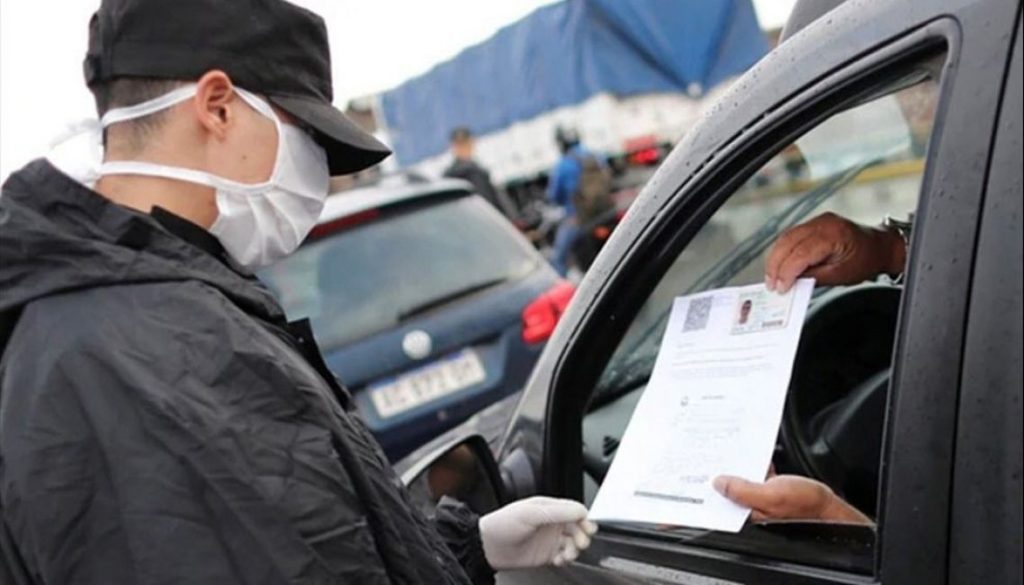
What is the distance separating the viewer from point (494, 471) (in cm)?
213

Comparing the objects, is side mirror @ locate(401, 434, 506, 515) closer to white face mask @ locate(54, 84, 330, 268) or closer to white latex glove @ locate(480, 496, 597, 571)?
white latex glove @ locate(480, 496, 597, 571)

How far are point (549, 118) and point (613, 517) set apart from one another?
1665 cm

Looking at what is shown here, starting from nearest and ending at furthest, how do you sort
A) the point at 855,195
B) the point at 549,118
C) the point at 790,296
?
1. the point at 790,296
2. the point at 855,195
3. the point at 549,118

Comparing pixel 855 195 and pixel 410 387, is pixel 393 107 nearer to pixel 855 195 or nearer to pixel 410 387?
pixel 410 387

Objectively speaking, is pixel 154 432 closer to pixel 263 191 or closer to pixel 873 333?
pixel 263 191

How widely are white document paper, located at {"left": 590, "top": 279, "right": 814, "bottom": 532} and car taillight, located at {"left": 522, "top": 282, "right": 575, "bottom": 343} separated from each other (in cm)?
277

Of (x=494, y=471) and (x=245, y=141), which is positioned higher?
(x=245, y=141)

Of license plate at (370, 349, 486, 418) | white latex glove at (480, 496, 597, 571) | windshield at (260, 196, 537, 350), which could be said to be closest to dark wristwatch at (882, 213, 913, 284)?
white latex glove at (480, 496, 597, 571)

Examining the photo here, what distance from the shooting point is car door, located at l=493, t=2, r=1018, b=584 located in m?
1.24

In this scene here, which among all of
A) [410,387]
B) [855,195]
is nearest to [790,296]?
[855,195]

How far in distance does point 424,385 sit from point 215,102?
10.6 ft

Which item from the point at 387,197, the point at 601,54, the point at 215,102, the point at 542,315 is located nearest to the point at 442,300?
the point at 542,315

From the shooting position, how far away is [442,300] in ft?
15.6

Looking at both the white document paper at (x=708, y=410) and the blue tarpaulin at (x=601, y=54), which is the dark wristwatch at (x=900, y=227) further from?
the blue tarpaulin at (x=601, y=54)
